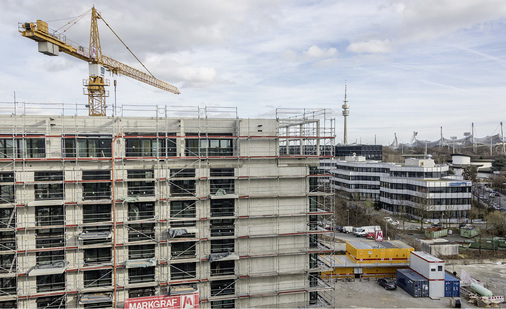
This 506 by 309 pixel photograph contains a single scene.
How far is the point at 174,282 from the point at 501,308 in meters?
31.9

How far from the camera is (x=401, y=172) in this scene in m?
71.0

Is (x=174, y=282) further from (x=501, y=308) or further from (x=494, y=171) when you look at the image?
(x=494, y=171)

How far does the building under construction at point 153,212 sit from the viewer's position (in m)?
24.1

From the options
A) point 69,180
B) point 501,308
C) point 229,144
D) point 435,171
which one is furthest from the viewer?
point 435,171

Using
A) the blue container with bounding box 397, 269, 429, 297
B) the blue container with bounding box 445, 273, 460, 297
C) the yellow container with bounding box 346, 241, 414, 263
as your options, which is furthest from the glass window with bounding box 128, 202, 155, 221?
the blue container with bounding box 445, 273, 460, 297

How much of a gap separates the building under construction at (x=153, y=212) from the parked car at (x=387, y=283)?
11840mm

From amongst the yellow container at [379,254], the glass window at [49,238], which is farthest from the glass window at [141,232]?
the yellow container at [379,254]

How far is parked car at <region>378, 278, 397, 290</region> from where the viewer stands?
3631 cm

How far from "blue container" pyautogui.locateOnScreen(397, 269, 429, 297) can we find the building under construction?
12661mm

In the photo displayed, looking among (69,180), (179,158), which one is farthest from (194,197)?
(69,180)

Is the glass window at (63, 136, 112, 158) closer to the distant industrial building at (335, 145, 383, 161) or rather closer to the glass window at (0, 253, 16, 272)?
the glass window at (0, 253, 16, 272)

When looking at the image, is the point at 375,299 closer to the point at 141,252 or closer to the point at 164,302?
the point at 164,302

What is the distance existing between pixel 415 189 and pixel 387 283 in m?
34.4

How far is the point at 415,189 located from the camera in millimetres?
65312
